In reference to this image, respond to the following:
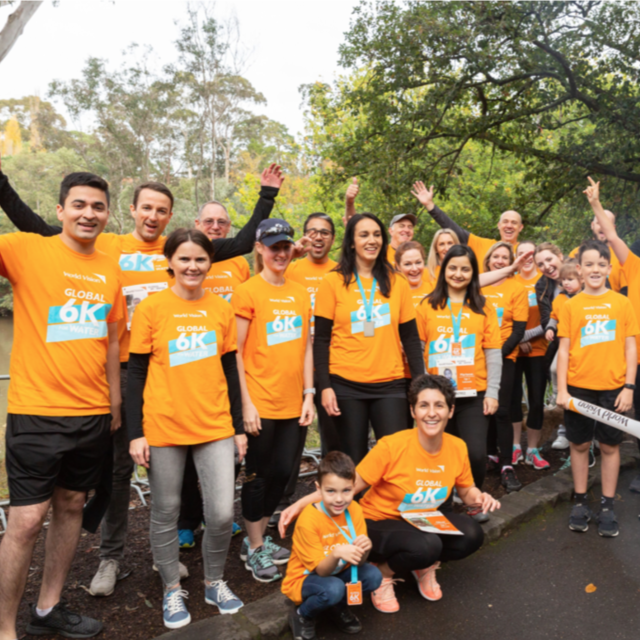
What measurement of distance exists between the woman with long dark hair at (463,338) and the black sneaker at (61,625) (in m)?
2.63

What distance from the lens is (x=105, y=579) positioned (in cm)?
346

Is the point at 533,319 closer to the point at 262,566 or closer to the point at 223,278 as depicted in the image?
the point at 223,278

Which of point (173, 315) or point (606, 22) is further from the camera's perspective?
Answer: point (606, 22)

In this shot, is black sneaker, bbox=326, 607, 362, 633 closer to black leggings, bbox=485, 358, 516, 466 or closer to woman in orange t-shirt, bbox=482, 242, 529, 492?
woman in orange t-shirt, bbox=482, 242, 529, 492

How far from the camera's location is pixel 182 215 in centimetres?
3284

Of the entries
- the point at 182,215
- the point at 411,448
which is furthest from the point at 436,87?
the point at 182,215

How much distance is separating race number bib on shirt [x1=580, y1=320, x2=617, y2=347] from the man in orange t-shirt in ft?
11.1

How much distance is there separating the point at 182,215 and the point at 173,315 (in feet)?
102

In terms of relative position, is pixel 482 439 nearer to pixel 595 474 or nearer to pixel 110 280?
pixel 595 474

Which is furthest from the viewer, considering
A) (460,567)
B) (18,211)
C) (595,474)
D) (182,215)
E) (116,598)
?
(182,215)

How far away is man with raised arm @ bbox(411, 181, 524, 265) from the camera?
5664 millimetres

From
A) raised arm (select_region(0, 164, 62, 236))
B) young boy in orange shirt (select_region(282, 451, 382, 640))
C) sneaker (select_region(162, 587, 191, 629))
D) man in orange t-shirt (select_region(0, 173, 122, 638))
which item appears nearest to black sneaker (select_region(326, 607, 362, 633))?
young boy in orange shirt (select_region(282, 451, 382, 640))

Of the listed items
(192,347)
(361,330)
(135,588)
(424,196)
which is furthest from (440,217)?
(135,588)

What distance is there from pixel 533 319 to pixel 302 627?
3733 millimetres
